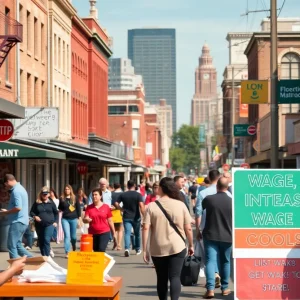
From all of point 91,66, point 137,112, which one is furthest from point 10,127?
point 137,112

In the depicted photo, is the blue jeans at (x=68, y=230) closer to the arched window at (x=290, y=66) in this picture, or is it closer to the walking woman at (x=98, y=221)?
the walking woman at (x=98, y=221)

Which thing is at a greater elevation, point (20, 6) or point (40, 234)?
point (20, 6)

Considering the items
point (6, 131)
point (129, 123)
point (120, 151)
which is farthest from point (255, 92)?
point (129, 123)

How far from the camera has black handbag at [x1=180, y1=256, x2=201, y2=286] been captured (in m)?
15.9

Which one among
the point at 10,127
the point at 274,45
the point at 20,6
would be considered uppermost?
the point at 20,6

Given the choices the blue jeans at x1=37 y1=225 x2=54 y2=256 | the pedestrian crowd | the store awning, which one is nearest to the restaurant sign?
the store awning

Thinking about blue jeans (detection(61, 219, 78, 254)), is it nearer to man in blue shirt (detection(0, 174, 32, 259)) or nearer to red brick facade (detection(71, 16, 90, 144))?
man in blue shirt (detection(0, 174, 32, 259))

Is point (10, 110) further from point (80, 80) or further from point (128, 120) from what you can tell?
point (128, 120)

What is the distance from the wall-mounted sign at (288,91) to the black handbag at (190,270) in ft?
40.4

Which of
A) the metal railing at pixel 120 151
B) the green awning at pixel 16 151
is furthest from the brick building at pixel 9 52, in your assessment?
the metal railing at pixel 120 151

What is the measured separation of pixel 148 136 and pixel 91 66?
8987cm

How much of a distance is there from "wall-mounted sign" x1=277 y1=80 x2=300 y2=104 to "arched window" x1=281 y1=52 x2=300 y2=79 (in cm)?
4485

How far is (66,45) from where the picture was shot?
53.7 metres

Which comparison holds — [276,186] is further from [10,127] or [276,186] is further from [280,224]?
[10,127]
